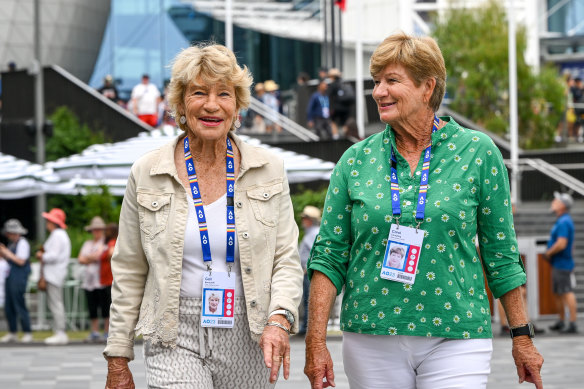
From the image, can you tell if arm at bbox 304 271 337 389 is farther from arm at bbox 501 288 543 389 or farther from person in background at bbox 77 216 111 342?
person in background at bbox 77 216 111 342

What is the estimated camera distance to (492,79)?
4025 cm

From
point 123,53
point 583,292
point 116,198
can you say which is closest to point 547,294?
point 583,292

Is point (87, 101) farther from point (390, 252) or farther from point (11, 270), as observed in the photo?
point (390, 252)

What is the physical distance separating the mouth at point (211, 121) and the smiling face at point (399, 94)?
2.05 feet

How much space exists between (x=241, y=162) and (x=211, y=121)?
212mm

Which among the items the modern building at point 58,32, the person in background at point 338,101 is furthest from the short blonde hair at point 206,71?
the modern building at point 58,32

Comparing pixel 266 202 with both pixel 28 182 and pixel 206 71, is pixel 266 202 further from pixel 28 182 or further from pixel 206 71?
pixel 28 182

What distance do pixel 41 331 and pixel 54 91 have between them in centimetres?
964

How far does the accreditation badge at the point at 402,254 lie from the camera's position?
185 inches

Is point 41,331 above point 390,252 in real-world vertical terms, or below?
below

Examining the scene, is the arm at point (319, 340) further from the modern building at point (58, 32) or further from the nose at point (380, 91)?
the modern building at point (58, 32)

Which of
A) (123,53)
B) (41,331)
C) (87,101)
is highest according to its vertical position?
(123,53)

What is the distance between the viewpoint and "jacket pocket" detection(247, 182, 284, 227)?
15.9 feet

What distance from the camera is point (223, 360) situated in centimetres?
474
